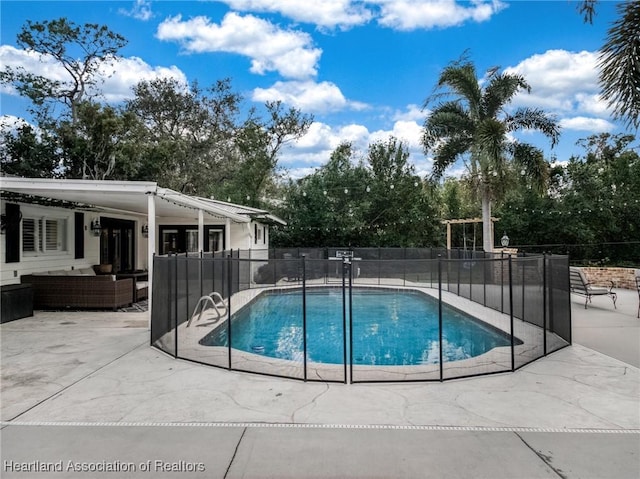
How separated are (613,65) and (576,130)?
24160mm

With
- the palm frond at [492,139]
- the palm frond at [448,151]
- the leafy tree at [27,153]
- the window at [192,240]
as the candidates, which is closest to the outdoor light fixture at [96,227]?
the window at [192,240]

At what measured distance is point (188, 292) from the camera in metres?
7.53

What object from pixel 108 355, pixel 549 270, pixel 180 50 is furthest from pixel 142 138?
pixel 549 270

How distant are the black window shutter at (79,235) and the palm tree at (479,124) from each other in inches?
468

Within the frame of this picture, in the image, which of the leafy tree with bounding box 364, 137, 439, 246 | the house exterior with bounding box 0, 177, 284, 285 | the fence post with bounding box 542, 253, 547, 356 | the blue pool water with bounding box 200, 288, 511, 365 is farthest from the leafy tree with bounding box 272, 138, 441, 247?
the fence post with bounding box 542, 253, 547, 356

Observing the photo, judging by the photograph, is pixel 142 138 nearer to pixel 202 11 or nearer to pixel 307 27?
pixel 202 11

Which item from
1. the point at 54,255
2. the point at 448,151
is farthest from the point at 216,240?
the point at 448,151

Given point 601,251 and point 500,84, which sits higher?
point 500,84

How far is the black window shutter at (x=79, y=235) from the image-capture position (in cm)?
1290

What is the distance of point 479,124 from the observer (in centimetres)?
1552

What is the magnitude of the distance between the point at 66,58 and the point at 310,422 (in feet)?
82.0

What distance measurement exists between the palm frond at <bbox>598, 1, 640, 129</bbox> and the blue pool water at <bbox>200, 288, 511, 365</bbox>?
3881 mm

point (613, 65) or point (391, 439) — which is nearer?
point (391, 439)

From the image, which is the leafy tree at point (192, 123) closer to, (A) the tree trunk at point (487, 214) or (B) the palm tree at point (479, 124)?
(B) the palm tree at point (479, 124)
